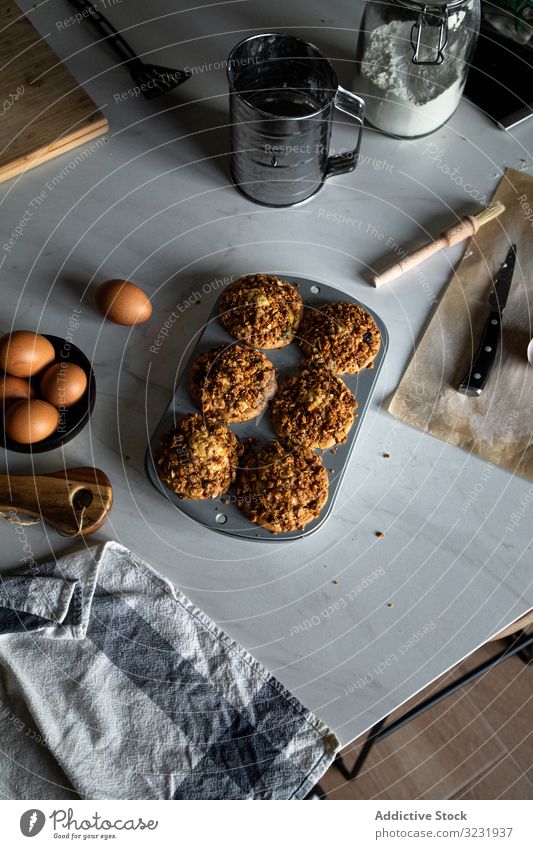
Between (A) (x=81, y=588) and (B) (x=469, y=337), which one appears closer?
(A) (x=81, y=588)

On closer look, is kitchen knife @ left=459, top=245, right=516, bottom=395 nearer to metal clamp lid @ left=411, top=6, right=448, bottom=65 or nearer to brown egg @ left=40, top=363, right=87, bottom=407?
metal clamp lid @ left=411, top=6, right=448, bottom=65

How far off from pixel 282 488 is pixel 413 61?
0.52 m

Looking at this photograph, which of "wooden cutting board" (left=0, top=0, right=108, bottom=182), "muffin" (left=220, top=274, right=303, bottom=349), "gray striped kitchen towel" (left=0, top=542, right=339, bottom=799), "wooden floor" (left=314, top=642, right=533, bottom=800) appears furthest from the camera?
"wooden floor" (left=314, top=642, right=533, bottom=800)

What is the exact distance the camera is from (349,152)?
96 cm

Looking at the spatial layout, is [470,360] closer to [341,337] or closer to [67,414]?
[341,337]

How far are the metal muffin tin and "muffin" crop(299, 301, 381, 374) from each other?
2 centimetres

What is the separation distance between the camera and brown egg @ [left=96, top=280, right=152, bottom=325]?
82 centimetres

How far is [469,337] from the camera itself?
871 millimetres

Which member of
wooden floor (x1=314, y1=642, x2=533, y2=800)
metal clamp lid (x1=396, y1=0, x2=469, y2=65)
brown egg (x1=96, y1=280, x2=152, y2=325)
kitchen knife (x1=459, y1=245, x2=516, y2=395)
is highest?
metal clamp lid (x1=396, y1=0, x2=469, y2=65)

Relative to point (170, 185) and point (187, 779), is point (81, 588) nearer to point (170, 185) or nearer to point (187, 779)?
point (187, 779)

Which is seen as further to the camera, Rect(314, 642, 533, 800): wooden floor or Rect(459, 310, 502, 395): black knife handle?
Rect(314, 642, 533, 800): wooden floor

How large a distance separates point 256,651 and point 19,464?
0.32m

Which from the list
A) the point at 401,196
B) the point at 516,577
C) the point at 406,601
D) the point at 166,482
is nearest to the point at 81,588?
the point at 166,482

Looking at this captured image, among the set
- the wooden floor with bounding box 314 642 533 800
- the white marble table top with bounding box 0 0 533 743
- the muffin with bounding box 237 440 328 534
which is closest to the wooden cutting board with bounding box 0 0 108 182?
the white marble table top with bounding box 0 0 533 743
